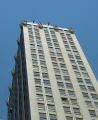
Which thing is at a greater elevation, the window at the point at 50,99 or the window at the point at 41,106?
the window at the point at 50,99

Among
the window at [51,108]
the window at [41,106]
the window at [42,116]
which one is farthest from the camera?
the window at [51,108]

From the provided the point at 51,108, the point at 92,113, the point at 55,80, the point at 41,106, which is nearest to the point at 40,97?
the point at 41,106

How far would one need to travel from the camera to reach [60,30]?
93.6m

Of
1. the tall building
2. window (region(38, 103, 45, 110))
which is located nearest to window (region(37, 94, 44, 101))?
the tall building

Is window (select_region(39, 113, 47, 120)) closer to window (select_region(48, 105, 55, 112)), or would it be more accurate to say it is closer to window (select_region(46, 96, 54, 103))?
window (select_region(48, 105, 55, 112))

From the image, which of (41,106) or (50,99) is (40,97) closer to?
(50,99)

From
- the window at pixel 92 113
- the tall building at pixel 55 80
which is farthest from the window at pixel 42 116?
the window at pixel 92 113

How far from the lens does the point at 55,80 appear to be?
67.6 m

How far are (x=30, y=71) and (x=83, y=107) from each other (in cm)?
1385

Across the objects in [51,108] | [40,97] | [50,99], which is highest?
[40,97]

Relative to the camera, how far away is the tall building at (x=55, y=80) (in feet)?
194

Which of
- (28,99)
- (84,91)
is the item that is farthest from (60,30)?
(28,99)

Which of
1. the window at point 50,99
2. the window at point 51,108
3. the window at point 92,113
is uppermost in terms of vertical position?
the window at point 50,99

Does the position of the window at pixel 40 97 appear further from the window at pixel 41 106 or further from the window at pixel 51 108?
the window at pixel 51 108
